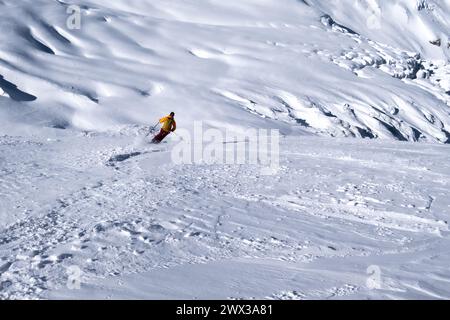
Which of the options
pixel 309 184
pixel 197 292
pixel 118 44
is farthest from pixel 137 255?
pixel 118 44

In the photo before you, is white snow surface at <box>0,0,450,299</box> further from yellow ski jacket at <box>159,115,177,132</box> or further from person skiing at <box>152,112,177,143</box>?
yellow ski jacket at <box>159,115,177,132</box>

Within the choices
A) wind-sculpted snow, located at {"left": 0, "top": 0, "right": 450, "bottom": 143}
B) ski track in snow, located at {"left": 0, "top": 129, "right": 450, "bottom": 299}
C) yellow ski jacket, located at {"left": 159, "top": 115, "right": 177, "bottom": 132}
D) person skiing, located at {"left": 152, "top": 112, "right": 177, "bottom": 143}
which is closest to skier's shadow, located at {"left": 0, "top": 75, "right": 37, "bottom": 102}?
wind-sculpted snow, located at {"left": 0, "top": 0, "right": 450, "bottom": 143}

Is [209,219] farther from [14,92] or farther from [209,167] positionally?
[14,92]

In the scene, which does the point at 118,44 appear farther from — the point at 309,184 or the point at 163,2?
the point at 309,184

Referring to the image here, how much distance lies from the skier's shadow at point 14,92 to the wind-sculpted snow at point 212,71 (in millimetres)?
51

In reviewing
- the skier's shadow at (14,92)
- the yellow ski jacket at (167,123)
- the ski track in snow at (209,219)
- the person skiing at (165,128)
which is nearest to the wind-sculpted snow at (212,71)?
the skier's shadow at (14,92)

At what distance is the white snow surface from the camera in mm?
6555

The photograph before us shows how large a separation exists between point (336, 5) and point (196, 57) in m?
26.2

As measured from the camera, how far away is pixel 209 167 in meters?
12.5

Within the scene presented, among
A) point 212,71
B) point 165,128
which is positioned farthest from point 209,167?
point 212,71

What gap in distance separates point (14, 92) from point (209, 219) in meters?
13.6

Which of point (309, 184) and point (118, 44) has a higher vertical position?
point (118, 44)
